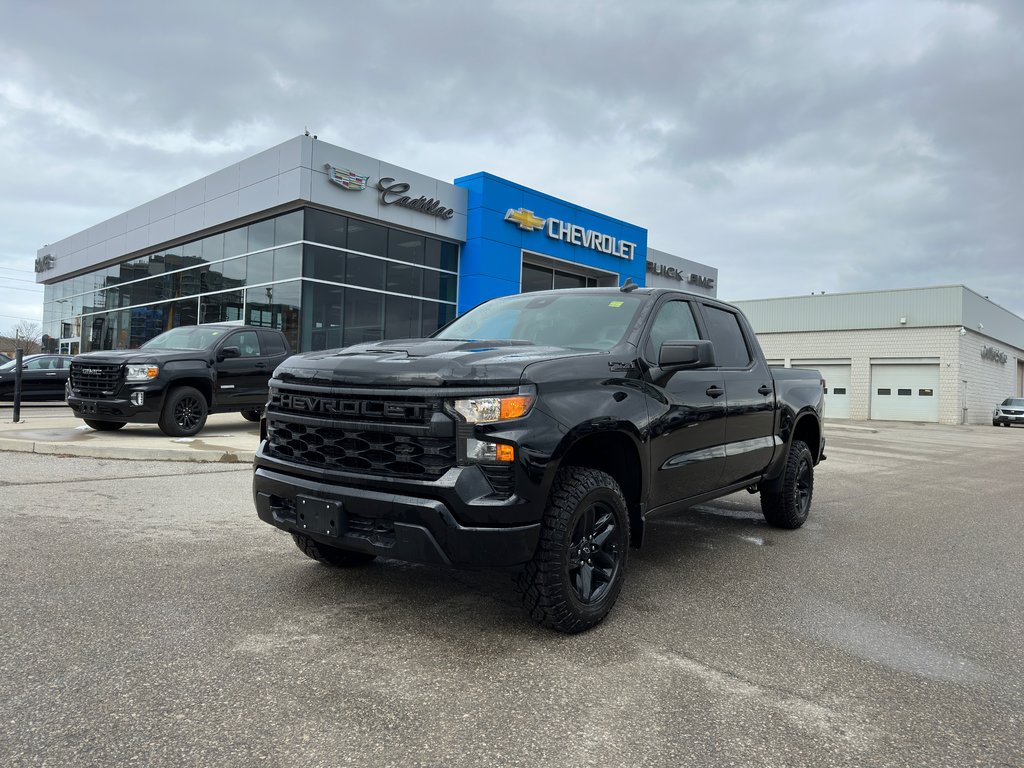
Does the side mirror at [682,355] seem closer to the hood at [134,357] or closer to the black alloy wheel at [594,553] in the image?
the black alloy wheel at [594,553]

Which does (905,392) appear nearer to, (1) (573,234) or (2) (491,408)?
(1) (573,234)

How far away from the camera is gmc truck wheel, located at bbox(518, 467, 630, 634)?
3203 mm

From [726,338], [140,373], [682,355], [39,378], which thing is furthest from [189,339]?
[682,355]

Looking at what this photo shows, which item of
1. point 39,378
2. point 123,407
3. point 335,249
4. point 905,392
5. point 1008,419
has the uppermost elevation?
point 335,249

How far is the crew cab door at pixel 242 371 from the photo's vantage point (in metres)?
10.9

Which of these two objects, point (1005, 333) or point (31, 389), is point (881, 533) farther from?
point (1005, 333)

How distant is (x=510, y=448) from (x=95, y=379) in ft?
29.2

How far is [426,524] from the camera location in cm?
304

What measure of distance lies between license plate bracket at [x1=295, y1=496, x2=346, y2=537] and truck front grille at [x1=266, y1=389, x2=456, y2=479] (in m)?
0.18

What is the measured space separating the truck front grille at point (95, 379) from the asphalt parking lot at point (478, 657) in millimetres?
4554

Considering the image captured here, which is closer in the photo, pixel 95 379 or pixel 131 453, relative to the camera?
pixel 131 453

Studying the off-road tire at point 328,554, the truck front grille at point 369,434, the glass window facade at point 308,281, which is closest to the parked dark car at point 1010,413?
the glass window facade at point 308,281

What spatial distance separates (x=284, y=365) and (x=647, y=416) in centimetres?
195

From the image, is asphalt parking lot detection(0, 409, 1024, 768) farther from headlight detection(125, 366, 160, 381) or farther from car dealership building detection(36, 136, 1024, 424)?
car dealership building detection(36, 136, 1024, 424)
